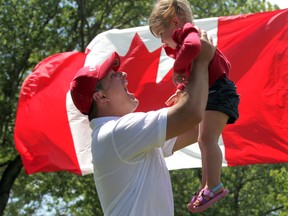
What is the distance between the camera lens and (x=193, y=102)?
299cm

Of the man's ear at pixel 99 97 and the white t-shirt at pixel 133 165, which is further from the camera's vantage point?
the man's ear at pixel 99 97

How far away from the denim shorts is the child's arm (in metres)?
0.40

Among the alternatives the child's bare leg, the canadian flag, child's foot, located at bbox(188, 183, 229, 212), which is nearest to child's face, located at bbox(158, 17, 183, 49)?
the child's bare leg

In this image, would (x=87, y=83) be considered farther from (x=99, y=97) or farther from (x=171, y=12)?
(x=171, y=12)

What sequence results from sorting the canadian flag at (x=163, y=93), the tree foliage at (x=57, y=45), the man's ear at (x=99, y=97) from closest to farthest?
the man's ear at (x=99, y=97), the canadian flag at (x=163, y=93), the tree foliage at (x=57, y=45)

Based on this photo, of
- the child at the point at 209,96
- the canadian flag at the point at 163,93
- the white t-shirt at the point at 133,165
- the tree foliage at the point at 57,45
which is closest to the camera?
the white t-shirt at the point at 133,165

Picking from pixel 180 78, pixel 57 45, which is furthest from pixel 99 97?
pixel 57 45

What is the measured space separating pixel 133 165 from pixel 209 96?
0.66 m

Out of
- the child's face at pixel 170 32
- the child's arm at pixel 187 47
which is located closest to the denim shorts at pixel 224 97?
the child's face at pixel 170 32

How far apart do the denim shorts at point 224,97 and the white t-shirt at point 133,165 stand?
52cm

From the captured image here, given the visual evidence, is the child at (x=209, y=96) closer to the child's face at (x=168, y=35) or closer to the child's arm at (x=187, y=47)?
the child's face at (x=168, y=35)

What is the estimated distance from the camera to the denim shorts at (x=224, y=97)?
3.61 metres

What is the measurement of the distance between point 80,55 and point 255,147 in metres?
2.69

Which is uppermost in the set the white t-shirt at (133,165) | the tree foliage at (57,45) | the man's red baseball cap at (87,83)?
the man's red baseball cap at (87,83)
